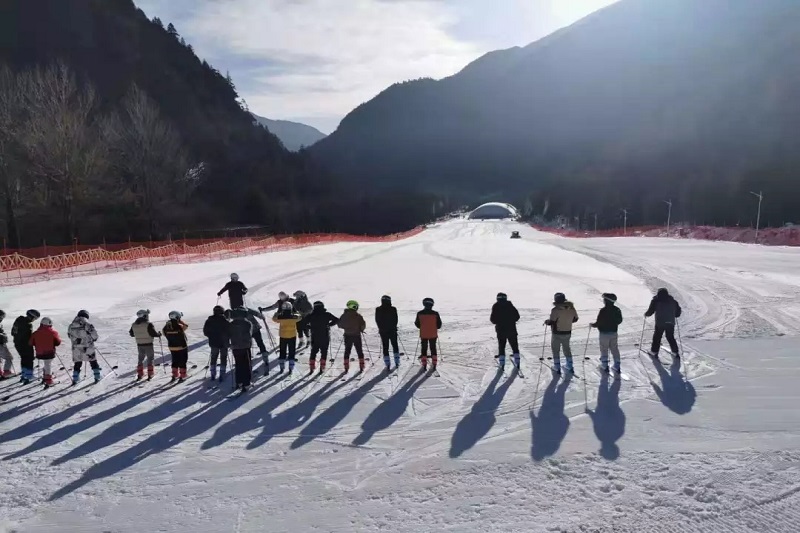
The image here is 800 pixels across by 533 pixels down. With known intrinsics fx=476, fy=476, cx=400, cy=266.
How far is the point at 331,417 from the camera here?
24.0ft

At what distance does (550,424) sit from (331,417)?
3.25 meters

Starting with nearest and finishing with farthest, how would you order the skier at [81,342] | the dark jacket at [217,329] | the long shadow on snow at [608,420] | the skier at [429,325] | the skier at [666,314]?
the long shadow on snow at [608,420] < the skier at [81,342] < the dark jacket at [217,329] < the skier at [429,325] < the skier at [666,314]

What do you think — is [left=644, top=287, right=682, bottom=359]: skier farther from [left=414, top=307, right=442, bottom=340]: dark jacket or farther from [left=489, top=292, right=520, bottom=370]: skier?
[left=414, top=307, right=442, bottom=340]: dark jacket

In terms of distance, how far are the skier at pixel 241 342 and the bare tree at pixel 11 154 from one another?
35.2 m

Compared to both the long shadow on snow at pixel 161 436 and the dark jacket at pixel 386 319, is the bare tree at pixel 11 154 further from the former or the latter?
the dark jacket at pixel 386 319

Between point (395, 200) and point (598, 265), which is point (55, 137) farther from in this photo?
point (395, 200)

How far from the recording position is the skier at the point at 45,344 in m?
8.70

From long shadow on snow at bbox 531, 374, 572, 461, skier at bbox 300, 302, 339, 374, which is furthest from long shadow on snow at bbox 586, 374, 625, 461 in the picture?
skier at bbox 300, 302, 339, 374

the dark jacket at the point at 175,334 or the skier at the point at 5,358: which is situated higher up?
the dark jacket at the point at 175,334

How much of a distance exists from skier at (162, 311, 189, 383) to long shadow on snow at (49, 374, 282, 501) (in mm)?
857

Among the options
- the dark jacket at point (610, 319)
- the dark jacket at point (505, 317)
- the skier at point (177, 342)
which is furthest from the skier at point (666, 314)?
the skier at point (177, 342)

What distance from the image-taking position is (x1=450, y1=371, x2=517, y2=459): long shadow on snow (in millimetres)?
6380

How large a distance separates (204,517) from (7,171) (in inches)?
1586

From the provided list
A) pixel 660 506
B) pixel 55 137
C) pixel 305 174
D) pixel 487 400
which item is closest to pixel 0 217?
pixel 55 137
